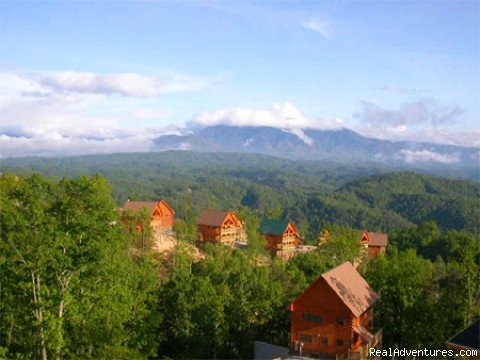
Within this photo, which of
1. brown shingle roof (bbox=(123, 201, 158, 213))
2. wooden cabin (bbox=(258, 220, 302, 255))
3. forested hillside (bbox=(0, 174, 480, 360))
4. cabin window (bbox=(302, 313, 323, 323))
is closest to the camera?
forested hillside (bbox=(0, 174, 480, 360))

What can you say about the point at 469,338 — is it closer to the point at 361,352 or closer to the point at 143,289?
the point at 361,352

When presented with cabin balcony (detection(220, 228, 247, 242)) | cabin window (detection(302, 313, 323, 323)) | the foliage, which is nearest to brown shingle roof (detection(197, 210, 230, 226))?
cabin balcony (detection(220, 228, 247, 242))

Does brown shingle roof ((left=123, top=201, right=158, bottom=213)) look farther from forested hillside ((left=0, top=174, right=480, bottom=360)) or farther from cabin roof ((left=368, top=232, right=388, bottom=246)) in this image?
cabin roof ((left=368, top=232, right=388, bottom=246))

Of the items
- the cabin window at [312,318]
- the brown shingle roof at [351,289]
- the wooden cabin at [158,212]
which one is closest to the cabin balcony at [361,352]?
the brown shingle roof at [351,289]

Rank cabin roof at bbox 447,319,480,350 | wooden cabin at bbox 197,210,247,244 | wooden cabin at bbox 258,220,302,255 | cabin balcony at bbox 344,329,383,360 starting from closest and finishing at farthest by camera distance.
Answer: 1. cabin roof at bbox 447,319,480,350
2. cabin balcony at bbox 344,329,383,360
3. wooden cabin at bbox 197,210,247,244
4. wooden cabin at bbox 258,220,302,255

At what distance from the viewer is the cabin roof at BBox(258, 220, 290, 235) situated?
2044 inches

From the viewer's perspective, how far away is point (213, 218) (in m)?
50.1

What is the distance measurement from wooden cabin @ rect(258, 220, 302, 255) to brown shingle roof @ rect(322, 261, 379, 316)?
23173 millimetres

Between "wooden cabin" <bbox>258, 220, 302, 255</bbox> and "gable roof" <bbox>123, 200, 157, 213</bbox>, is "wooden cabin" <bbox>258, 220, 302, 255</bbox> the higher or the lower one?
the lower one

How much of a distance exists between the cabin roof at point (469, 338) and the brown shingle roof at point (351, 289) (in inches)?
242

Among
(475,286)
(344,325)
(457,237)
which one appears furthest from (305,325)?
(457,237)

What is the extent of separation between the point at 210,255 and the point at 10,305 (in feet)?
88.1

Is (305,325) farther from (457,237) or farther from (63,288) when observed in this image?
(457,237)

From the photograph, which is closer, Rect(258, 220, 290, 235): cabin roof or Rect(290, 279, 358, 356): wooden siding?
Rect(290, 279, 358, 356): wooden siding
